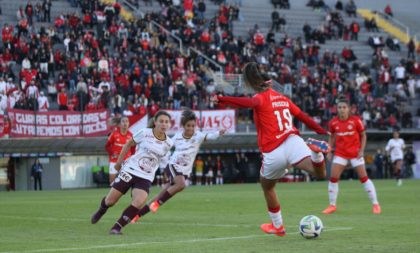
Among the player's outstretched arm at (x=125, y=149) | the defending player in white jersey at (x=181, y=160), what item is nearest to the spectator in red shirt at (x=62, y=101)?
the defending player in white jersey at (x=181, y=160)

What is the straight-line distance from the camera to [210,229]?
52.7 feet

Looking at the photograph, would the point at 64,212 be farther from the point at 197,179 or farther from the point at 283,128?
the point at 197,179

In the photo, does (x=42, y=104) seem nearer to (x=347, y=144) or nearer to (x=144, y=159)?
(x=347, y=144)

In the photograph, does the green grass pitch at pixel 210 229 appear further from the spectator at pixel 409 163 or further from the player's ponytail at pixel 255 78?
the spectator at pixel 409 163

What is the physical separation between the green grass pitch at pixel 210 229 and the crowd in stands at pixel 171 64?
19.6m

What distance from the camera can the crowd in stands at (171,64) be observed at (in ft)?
147

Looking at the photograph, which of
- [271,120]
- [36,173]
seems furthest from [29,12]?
[271,120]

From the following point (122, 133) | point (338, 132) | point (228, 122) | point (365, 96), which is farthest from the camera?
point (365, 96)

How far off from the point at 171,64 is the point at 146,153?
34910 millimetres

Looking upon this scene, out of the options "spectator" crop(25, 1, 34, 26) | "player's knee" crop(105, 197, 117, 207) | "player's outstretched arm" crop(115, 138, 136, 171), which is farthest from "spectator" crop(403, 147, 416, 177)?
"player's knee" crop(105, 197, 117, 207)

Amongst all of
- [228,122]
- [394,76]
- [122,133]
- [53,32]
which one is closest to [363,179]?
[122,133]

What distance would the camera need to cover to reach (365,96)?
5619cm

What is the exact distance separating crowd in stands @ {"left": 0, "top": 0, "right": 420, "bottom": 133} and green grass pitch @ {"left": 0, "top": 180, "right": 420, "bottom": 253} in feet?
64.3

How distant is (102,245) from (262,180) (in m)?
2.48
